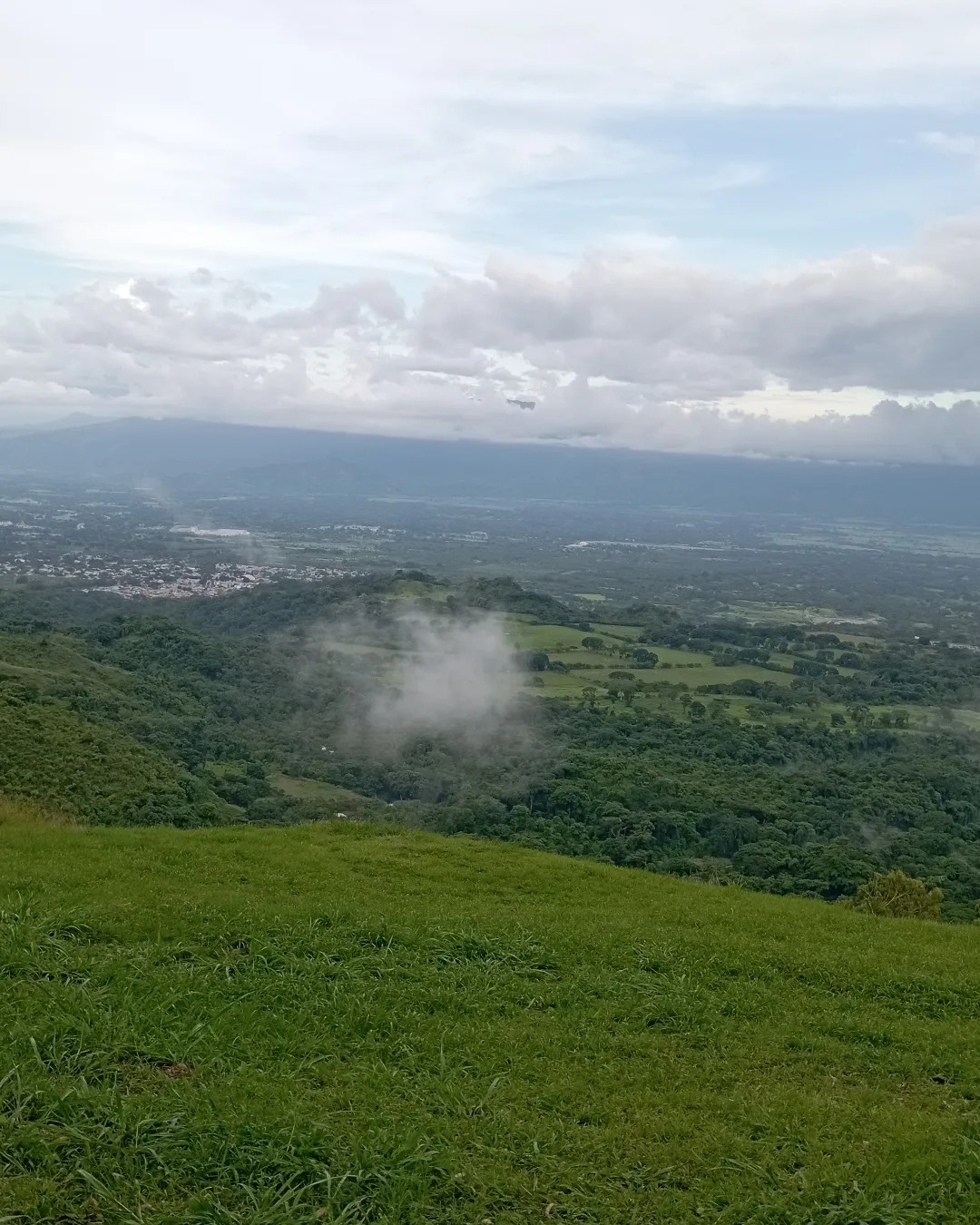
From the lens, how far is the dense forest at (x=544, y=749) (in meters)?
28.9

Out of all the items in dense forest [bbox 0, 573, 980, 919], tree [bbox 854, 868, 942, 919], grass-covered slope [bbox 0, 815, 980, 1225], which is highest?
grass-covered slope [bbox 0, 815, 980, 1225]

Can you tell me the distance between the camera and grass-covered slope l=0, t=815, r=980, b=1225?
516 cm

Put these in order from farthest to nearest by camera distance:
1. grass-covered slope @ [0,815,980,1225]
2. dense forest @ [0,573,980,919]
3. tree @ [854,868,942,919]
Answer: dense forest @ [0,573,980,919] → tree @ [854,868,942,919] → grass-covered slope @ [0,815,980,1225]

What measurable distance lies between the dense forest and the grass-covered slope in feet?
25.5

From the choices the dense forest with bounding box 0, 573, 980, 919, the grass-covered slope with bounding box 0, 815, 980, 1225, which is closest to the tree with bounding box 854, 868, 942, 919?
the dense forest with bounding box 0, 573, 980, 919

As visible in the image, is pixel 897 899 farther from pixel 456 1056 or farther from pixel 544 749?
pixel 544 749

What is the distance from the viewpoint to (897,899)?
15031 mm

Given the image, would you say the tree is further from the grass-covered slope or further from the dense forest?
the grass-covered slope

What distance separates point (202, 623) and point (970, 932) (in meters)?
78.4

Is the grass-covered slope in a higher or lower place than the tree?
higher

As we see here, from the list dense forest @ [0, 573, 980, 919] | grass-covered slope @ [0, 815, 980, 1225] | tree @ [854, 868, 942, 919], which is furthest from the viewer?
dense forest @ [0, 573, 980, 919]

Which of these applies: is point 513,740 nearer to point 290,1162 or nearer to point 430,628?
point 430,628

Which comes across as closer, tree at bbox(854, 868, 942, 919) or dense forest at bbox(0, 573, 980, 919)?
tree at bbox(854, 868, 942, 919)

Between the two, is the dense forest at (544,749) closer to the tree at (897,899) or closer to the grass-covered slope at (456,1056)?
the tree at (897,899)
